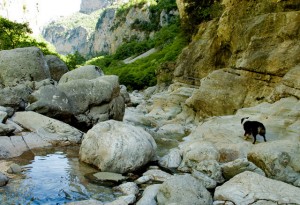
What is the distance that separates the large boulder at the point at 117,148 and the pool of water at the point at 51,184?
0.44 meters

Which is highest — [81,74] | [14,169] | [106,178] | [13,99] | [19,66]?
Answer: [19,66]

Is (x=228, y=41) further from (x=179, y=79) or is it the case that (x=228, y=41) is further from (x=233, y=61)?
(x=179, y=79)

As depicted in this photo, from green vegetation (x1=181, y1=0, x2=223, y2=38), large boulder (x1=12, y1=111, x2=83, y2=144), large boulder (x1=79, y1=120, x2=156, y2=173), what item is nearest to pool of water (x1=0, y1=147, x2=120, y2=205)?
large boulder (x1=79, y1=120, x2=156, y2=173)

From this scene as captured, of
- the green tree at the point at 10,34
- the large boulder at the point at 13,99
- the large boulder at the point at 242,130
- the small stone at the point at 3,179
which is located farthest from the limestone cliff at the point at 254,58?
the green tree at the point at 10,34

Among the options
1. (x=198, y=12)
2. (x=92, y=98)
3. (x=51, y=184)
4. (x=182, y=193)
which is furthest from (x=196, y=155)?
(x=198, y=12)

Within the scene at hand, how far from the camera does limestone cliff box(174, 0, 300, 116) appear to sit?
703 inches

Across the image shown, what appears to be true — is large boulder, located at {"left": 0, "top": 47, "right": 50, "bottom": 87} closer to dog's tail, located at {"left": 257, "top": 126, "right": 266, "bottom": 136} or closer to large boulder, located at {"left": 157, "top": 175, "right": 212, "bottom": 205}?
dog's tail, located at {"left": 257, "top": 126, "right": 266, "bottom": 136}

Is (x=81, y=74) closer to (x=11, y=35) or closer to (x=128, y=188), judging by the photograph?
(x=128, y=188)

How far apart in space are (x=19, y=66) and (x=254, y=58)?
1291cm

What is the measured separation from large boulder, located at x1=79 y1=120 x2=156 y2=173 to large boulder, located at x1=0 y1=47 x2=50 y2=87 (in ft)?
28.5

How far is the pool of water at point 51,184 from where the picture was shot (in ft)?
26.0

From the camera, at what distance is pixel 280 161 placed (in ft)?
32.3

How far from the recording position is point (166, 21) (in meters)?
103

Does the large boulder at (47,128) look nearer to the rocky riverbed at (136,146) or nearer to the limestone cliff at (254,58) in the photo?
the rocky riverbed at (136,146)
